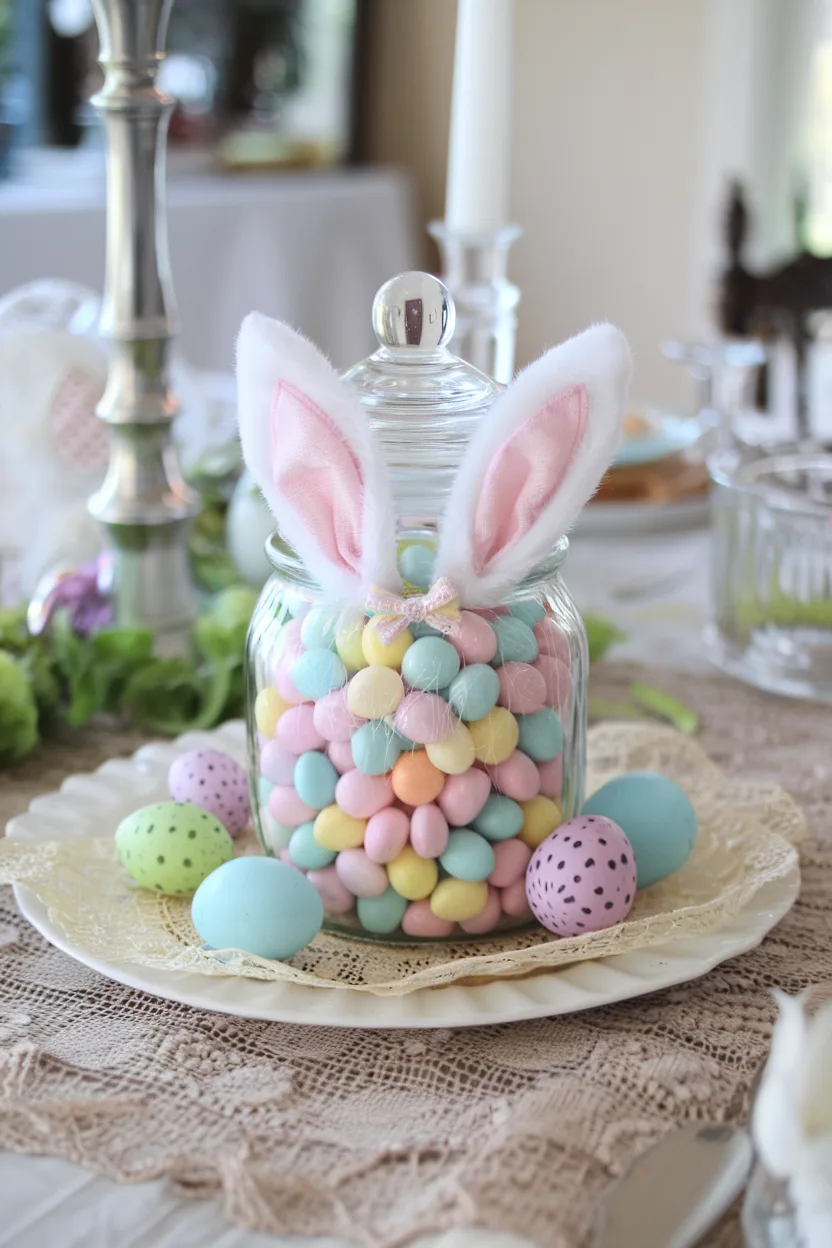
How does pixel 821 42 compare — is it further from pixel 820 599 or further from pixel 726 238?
pixel 820 599

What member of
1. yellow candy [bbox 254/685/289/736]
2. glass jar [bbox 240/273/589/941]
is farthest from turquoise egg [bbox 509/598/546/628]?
yellow candy [bbox 254/685/289/736]

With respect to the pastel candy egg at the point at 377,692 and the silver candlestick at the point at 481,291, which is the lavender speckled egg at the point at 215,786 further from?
the silver candlestick at the point at 481,291

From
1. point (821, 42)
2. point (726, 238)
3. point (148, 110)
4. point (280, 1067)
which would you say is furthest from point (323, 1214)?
point (821, 42)

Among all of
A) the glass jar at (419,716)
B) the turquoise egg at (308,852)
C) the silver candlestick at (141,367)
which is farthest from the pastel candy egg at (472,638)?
the silver candlestick at (141,367)

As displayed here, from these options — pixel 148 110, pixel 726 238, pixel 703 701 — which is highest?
pixel 148 110

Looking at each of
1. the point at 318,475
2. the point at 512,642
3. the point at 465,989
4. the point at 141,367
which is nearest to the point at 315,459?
the point at 318,475

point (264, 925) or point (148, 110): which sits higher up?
point (148, 110)

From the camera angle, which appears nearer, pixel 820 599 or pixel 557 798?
pixel 557 798
